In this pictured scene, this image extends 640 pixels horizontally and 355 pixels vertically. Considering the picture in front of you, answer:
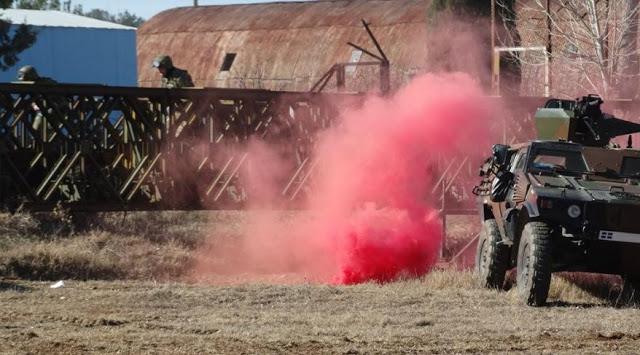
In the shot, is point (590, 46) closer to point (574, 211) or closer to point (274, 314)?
point (574, 211)

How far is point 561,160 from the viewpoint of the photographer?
14703 millimetres

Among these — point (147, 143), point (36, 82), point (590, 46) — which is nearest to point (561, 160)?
point (147, 143)

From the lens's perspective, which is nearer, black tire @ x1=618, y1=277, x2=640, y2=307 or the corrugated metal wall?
black tire @ x1=618, y1=277, x2=640, y2=307

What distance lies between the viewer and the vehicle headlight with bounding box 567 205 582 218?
13.4 metres

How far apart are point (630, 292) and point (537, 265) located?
247 centimetres

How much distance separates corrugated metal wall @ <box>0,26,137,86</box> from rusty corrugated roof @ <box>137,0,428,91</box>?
2.91 m

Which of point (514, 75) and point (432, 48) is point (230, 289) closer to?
point (514, 75)

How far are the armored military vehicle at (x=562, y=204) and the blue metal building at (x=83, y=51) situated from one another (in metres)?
28.6

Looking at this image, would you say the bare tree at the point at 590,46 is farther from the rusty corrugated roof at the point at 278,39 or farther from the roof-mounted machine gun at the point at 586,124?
the rusty corrugated roof at the point at 278,39

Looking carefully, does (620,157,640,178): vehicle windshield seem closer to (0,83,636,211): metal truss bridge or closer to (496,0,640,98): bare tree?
(0,83,636,211): metal truss bridge

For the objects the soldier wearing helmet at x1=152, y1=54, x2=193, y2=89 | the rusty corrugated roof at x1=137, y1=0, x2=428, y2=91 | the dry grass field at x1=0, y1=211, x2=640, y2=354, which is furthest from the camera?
the rusty corrugated roof at x1=137, y1=0, x2=428, y2=91

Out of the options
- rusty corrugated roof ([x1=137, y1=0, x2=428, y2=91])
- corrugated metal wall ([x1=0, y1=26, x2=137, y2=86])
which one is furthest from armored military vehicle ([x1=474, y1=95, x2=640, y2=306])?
corrugated metal wall ([x1=0, y1=26, x2=137, y2=86])

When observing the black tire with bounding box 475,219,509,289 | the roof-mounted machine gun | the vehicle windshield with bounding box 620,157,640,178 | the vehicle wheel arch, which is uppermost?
the roof-mounted machine gun

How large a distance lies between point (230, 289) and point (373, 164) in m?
5.31
